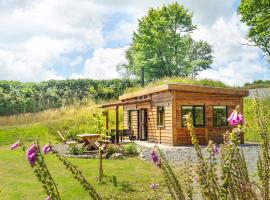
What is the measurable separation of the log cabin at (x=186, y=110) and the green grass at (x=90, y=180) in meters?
5.83

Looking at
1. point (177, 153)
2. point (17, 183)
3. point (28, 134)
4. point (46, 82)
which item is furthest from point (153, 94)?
point (46, 82)

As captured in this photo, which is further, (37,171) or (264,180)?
(264,180)

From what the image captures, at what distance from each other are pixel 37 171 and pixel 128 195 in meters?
7.78

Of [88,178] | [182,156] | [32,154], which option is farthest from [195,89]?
[32,154]

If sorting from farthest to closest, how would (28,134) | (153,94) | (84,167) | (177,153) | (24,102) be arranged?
1. (24,102)
2. (28,134)
3. (153,94)
4. (177,153)
5. (84,167)

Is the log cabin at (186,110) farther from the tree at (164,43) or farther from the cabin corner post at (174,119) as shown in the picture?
the tree at (164,43)

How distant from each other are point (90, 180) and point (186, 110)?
10.8 m

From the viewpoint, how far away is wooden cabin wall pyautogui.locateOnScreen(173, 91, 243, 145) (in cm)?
2142

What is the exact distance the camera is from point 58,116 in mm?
33125

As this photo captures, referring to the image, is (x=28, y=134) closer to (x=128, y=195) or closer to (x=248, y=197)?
(x=128, y=195)

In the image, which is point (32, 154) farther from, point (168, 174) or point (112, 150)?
point (112, 150)

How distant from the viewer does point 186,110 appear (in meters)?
22.1

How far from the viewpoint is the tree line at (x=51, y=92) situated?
36.7 metres

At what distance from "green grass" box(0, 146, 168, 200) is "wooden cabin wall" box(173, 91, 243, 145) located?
18.9 feet
